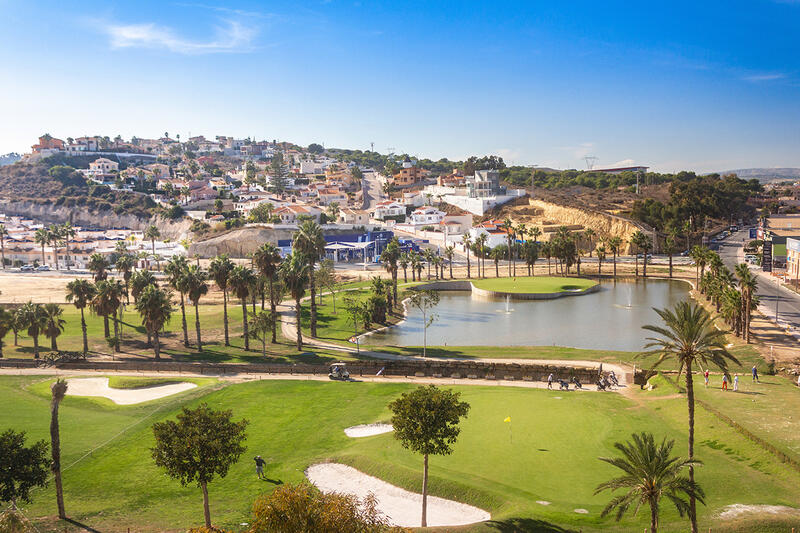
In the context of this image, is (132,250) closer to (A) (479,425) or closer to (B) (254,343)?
(B) (254,343)

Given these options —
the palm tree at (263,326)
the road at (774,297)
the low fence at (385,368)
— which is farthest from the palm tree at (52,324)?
the road at (774,297)

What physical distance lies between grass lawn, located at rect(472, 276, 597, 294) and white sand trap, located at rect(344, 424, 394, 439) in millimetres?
61608

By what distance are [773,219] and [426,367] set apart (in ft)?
395

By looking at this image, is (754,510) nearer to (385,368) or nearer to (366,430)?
(366,430)

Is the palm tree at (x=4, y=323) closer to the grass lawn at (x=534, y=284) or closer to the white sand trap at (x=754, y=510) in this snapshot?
the white sand trap at (x=754, y=510)

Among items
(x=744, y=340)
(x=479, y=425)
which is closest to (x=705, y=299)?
(x=744, y=340)

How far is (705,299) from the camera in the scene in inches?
3216

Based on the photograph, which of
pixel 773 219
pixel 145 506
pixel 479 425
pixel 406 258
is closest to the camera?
pixel 145 506

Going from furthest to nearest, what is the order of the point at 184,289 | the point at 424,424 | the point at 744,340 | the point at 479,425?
the point at 184,289
the point at 744,340
the point at 479,425
the point at 424,424

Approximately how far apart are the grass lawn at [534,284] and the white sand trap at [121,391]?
6003 cm

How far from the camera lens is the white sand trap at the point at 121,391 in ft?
158

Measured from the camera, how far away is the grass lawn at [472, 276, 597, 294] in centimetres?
9819

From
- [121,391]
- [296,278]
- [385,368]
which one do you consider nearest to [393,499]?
[385,368]

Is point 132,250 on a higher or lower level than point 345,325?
higher
